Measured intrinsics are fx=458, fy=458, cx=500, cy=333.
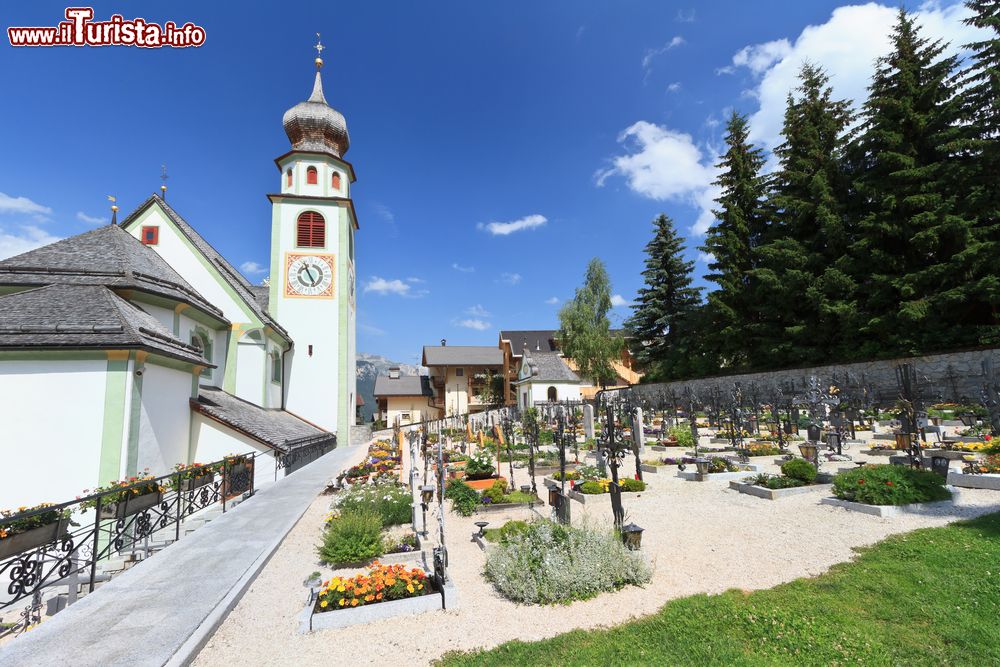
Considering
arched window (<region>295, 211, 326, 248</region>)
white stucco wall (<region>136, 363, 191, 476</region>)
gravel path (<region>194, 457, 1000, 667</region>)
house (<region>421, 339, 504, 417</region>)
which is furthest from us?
house (<region>421, 339, 504, 417</region>)

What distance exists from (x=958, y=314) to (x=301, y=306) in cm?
3350

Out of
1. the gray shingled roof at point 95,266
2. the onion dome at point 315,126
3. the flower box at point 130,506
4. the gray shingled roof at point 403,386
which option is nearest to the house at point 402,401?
the gray shingled roof at point 403,386

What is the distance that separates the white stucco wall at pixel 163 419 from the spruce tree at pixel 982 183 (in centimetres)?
3008

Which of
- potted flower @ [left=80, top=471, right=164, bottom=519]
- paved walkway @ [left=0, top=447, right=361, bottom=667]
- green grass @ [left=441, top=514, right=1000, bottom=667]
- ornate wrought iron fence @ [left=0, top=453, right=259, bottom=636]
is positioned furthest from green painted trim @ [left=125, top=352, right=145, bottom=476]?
green grass @ [left=441, top=514, right=1000, bottom=667]

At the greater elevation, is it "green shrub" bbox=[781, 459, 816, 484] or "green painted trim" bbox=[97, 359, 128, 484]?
"green painted trim" bbox=[97, 359, 128, 484]

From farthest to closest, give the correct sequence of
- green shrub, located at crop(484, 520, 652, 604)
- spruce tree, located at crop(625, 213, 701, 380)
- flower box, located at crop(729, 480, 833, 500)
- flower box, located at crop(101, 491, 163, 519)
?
spruce tree, located at crop(625, 213, 701, 380) → flower box, located at crop(729, 480, 833, 500) → flower box, located at crop(101, 491, 163, 519) → green shrub, located at crop(484, 520, 652, 604)

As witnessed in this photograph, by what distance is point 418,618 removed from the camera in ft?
18.4

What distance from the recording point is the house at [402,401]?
51.6m

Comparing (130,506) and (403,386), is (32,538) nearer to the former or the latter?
(130,506)

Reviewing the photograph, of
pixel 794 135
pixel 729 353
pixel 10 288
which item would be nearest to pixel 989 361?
pixel 729 353

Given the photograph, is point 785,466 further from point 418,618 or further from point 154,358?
point 154,358

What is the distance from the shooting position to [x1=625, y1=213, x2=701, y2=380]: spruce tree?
39500mm

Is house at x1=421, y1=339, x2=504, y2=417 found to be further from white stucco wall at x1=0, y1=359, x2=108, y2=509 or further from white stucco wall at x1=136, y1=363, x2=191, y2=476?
white stucco wall at x1=0, y1=359, x2=108, y2=509

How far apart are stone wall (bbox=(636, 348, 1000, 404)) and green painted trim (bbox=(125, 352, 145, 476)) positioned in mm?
25431
